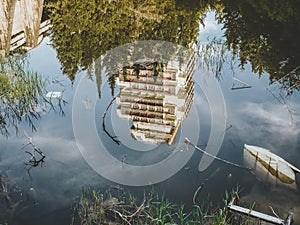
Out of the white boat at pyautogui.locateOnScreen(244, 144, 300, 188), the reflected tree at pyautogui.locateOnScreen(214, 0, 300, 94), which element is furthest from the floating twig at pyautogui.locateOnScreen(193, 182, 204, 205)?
the reflected tree at pyautogui.locateOnScreen(214, 0, 300, 94)

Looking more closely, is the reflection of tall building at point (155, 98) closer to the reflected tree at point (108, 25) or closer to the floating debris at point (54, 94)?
the floating debris at point (54, 94)

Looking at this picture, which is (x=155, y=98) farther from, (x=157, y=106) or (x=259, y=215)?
(x=259, y=215)

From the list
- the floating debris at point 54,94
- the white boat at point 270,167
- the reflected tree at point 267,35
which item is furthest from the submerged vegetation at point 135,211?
the reflected tree at point 267,35

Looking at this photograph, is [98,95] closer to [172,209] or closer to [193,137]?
Answer: [193,137]

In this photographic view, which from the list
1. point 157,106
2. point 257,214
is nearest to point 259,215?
point 257,214

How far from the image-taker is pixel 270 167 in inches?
153

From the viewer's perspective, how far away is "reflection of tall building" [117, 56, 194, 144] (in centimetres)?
459

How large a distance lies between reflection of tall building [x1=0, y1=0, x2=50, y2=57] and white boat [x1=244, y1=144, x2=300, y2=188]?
4479 mm

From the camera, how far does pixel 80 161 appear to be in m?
4.23

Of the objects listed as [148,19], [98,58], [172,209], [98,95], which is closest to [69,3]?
[148,19]

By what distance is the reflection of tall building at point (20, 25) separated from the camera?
22.6 ft

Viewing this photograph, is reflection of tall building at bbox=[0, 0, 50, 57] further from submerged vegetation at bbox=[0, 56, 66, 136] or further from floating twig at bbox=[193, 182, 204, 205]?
floating twig at bbox=[193, 182, 204, 205]

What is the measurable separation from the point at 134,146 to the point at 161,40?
3.19 meters

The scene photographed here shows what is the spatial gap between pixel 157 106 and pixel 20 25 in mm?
3746
